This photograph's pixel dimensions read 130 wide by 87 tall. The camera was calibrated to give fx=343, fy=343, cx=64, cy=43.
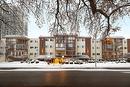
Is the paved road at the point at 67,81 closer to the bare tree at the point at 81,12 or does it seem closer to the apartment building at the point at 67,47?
the bare tree at the point at 81,12

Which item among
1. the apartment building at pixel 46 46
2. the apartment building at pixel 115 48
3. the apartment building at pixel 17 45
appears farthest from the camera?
the apartment building at pixel 46 46

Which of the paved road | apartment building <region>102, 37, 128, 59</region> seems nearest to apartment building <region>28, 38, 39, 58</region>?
apartment building <region>102, 37, 128, 59</region>

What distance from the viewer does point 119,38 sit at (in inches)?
5453

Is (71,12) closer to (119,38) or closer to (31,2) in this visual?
(31,2)

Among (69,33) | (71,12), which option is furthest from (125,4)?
(69,33)

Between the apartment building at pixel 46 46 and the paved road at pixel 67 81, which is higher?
the apartment building at pixel 46 46

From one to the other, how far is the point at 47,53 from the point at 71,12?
107m

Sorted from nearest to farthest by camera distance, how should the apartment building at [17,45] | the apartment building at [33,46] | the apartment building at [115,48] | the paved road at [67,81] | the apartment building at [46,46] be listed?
the paved road at [67,81] < the apartment building at [17,45] < the apartment building at [115,48] < the apartment building at [46,46] < the apartment building at [33,46]

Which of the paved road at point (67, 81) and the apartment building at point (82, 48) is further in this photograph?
the apartment building at point (82, 48)

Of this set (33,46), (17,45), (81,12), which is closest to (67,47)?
(33,46)

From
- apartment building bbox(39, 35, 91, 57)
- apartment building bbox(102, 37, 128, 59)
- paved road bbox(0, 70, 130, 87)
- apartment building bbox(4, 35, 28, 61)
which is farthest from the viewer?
apartment building bbox(39, 35, 91, 57)

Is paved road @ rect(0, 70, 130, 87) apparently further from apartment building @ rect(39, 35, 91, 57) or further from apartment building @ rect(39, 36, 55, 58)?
apartment building @ rect(39, 36, 55, 58)

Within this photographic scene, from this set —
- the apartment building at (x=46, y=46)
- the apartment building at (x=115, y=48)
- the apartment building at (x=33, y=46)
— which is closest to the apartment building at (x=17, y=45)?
the apartment building at (x=33, y=46)

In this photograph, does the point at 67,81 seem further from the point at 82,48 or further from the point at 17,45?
the point at 17,45
